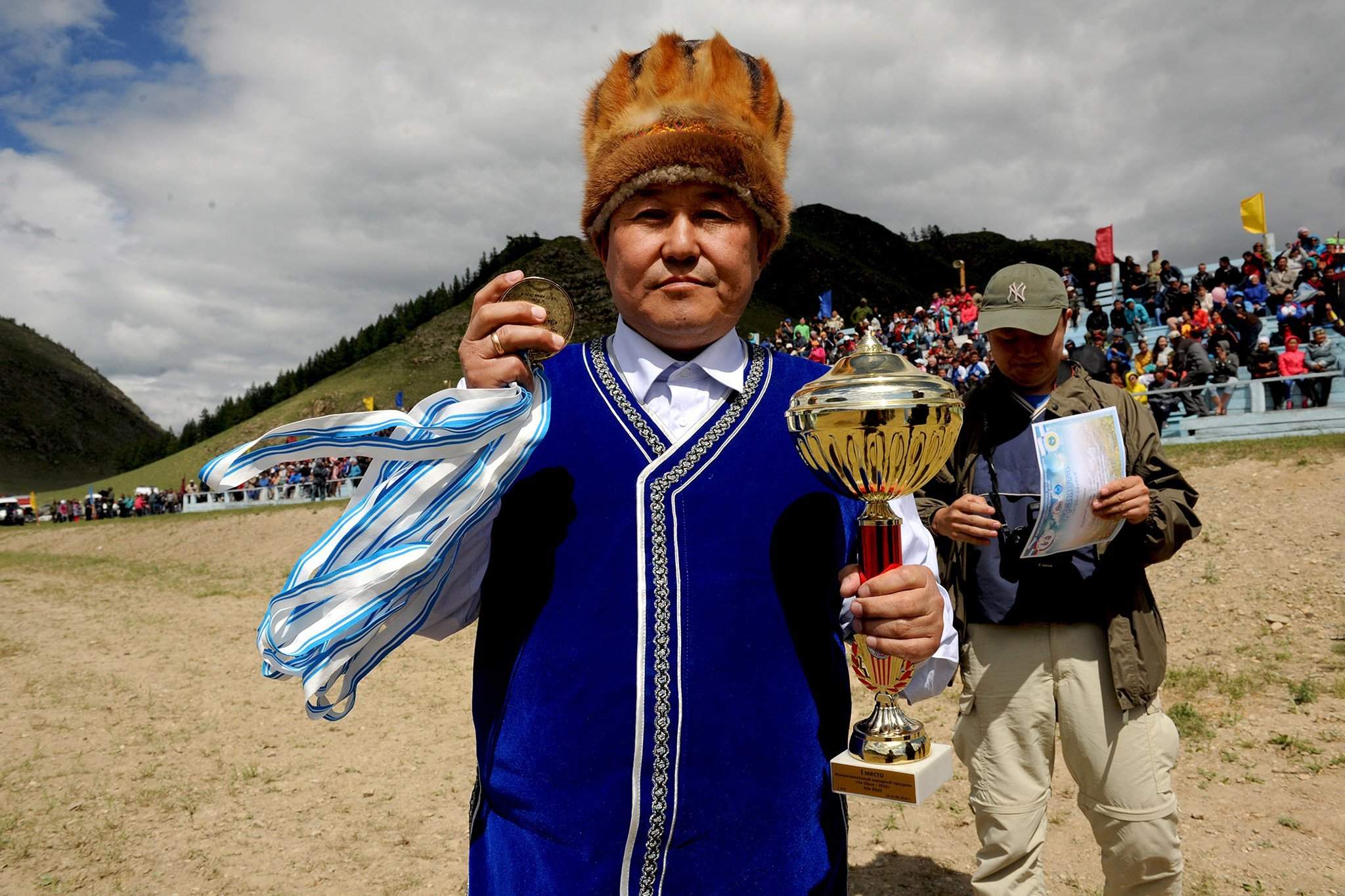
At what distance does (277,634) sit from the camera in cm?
131

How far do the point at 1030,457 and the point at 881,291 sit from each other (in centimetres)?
9625

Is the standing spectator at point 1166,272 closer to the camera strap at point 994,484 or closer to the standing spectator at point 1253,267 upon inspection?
the standing spectator at point 1253,267

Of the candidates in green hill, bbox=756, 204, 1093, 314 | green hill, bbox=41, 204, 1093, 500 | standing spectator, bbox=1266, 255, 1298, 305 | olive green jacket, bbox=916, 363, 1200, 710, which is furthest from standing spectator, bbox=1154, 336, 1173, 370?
green hill, bbox=756, 204, 1093, 314

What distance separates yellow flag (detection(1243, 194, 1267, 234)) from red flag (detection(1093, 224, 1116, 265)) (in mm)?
2523

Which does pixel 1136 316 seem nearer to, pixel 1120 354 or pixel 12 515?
pixel 1120 354

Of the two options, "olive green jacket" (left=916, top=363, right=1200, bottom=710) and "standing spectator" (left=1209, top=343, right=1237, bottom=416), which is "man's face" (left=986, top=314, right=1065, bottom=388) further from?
"standing spectator" (left=1209, top=343, right=1237, bottom=416)

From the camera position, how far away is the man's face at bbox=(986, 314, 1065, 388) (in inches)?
111

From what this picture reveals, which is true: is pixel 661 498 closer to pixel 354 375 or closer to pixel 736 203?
pixel 736 203

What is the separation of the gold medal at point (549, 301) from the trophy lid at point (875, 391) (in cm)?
45

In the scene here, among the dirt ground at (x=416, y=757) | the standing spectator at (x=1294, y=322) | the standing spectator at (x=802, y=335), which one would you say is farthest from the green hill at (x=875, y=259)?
the dirt ground at (x=416, y=757)

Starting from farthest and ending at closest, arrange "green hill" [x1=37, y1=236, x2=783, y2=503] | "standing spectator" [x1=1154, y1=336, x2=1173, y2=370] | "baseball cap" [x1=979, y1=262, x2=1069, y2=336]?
"green hill" [x1=37, y1=236, x2=783, y2=503] < "standing spectator" [x1=1154, y1=336, x2=1173, y2=370] < "baseball cap" [x1=979, y1=262, x2=1069, y2=336]

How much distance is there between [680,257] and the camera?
1620 mm

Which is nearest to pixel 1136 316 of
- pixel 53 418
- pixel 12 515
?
pixel 12 515

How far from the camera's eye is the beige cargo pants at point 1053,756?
2.58 metres
